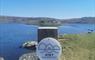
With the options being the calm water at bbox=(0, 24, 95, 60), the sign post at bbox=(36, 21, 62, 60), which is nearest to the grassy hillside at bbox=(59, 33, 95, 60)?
the calm water at bbox=(0, 24, 95, 60)

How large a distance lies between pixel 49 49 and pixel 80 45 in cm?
273

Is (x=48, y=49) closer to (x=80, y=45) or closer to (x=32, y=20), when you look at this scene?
(x=32, y=20)

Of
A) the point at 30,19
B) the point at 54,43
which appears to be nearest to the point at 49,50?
the point at 54,43

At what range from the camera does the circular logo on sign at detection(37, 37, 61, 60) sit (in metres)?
1.08

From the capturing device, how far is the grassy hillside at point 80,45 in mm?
3346

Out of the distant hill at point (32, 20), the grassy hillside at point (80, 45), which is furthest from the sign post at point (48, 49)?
the grassy hillside at point (80, 45)

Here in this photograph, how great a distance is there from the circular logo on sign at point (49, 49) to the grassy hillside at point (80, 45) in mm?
2115

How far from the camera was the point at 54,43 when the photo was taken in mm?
1077

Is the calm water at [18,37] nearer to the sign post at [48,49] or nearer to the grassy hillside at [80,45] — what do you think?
the grassy hillside at [80,45]

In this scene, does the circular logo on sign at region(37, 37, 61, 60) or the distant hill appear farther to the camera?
the distant hill

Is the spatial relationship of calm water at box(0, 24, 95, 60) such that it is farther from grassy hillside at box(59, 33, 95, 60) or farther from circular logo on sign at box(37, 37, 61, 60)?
circular logo on sign at box(37, 37, 61, 60)

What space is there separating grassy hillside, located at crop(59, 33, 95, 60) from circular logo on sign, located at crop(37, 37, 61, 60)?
2115mm

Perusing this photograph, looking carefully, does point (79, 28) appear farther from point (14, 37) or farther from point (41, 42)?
point (41, 42)

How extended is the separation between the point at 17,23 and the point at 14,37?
0.77m
